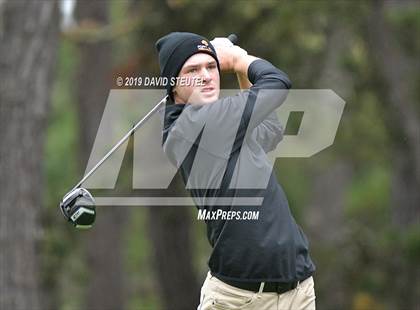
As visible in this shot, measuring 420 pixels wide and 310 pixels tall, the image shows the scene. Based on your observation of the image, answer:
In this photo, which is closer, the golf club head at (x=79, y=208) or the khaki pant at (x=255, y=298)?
the khaki pant at (x=255, y=298)

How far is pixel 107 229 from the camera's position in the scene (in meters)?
18.1

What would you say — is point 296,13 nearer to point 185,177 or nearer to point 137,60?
point 137,60

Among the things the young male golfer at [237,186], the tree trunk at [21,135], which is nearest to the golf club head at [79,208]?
the young male golfer at [237,186]

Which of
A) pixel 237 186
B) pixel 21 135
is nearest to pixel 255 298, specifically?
pixel 237 186

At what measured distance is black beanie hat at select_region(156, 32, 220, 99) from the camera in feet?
17.5

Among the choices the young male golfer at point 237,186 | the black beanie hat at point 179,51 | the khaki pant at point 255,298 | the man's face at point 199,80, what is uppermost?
the black beanie hat at point 179,51

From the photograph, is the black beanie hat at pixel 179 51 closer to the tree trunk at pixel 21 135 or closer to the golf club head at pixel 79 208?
the golf club head at pixel 79 208

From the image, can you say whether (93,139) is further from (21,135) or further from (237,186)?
(237,186)

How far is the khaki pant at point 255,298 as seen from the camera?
5.17 m

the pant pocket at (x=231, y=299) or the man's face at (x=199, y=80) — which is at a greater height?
the man's face at (x=199, y=80)

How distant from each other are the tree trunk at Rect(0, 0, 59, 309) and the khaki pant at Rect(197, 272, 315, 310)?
14.2 feet

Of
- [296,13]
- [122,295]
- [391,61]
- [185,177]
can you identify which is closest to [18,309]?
[185,177]

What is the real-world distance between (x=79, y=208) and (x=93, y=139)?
11514mm

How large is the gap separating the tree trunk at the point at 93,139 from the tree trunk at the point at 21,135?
615cm
